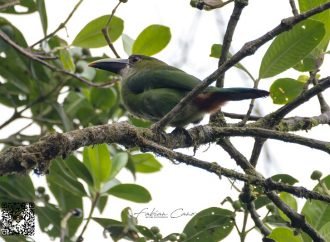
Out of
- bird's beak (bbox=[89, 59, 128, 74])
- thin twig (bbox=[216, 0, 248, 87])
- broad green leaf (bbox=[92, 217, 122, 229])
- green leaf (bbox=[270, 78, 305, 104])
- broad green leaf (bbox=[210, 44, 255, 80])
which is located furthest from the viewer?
bird's beak (bbox=[89, 59, 128, 74])

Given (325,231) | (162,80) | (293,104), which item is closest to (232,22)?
(293,104)

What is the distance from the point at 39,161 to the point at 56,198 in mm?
1332

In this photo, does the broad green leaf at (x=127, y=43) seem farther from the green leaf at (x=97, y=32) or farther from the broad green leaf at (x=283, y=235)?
the broad green leaf at (x=283, y=235)

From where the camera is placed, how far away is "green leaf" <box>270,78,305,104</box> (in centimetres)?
380

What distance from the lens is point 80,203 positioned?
3.88 meters

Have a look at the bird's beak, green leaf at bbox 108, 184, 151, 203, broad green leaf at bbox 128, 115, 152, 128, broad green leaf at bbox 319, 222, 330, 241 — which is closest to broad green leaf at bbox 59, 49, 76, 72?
the bird's beak

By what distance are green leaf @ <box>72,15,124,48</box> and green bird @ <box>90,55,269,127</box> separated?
241 mm

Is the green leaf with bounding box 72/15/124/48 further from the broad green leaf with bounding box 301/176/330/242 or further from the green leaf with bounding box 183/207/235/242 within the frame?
the broad green leaf with bounding box 301/176/330/242

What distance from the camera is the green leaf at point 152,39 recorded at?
4.14 meters

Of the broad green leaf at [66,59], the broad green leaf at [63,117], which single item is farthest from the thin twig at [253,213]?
the broad green leaf at [66,59]

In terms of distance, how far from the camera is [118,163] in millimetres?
3717

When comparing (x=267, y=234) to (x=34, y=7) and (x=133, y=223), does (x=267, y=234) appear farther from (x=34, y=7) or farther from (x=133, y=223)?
(x=34, y=7)

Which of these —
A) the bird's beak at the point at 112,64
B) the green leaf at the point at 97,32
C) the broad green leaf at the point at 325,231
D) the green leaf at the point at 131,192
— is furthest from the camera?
the bird's beak at the point at 112,64

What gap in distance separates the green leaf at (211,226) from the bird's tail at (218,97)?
25.5 inches
